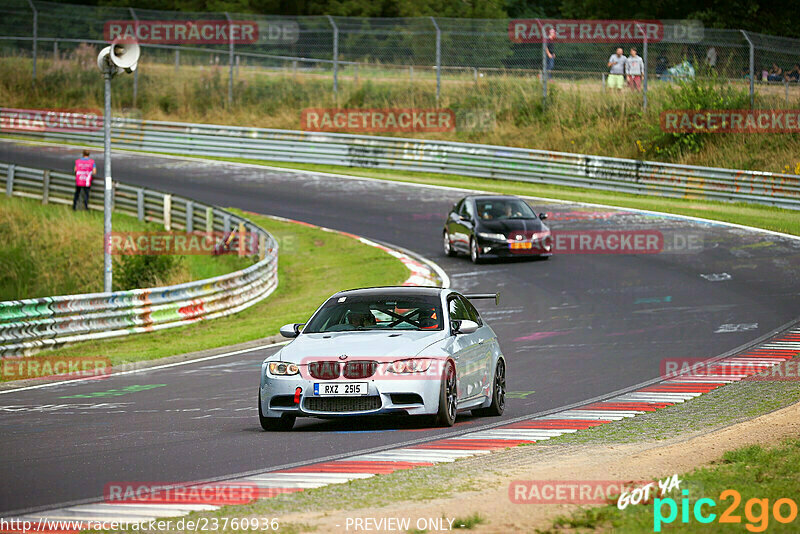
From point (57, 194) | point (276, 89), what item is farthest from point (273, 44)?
point (57, 194)

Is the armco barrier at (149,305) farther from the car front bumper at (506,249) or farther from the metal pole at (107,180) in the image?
the car front bumper at (506,249)

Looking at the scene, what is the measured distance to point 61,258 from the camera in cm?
3016

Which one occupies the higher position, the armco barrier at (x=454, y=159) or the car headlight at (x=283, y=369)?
the car headlight at (x=283, y=369)

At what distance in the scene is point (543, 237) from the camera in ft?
86.6

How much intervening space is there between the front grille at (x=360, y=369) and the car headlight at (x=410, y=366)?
156 mm

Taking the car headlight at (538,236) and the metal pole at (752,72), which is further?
the metal pole at (752,72)

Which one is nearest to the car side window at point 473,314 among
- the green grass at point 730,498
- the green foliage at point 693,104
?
the green grass at point 730,498

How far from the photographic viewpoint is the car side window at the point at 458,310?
11.9 m

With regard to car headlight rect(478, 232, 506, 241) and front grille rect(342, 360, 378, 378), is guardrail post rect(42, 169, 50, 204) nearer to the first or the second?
car headlight rect(478, 232, 506, 241)

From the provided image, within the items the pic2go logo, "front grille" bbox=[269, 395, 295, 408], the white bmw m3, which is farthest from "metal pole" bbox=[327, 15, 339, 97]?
the pic2go logo

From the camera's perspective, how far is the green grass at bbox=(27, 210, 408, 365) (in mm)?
19016

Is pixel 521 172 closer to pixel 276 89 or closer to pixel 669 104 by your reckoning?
pixel 669 104

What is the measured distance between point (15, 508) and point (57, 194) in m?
31.7

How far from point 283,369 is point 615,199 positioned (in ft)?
86.1
